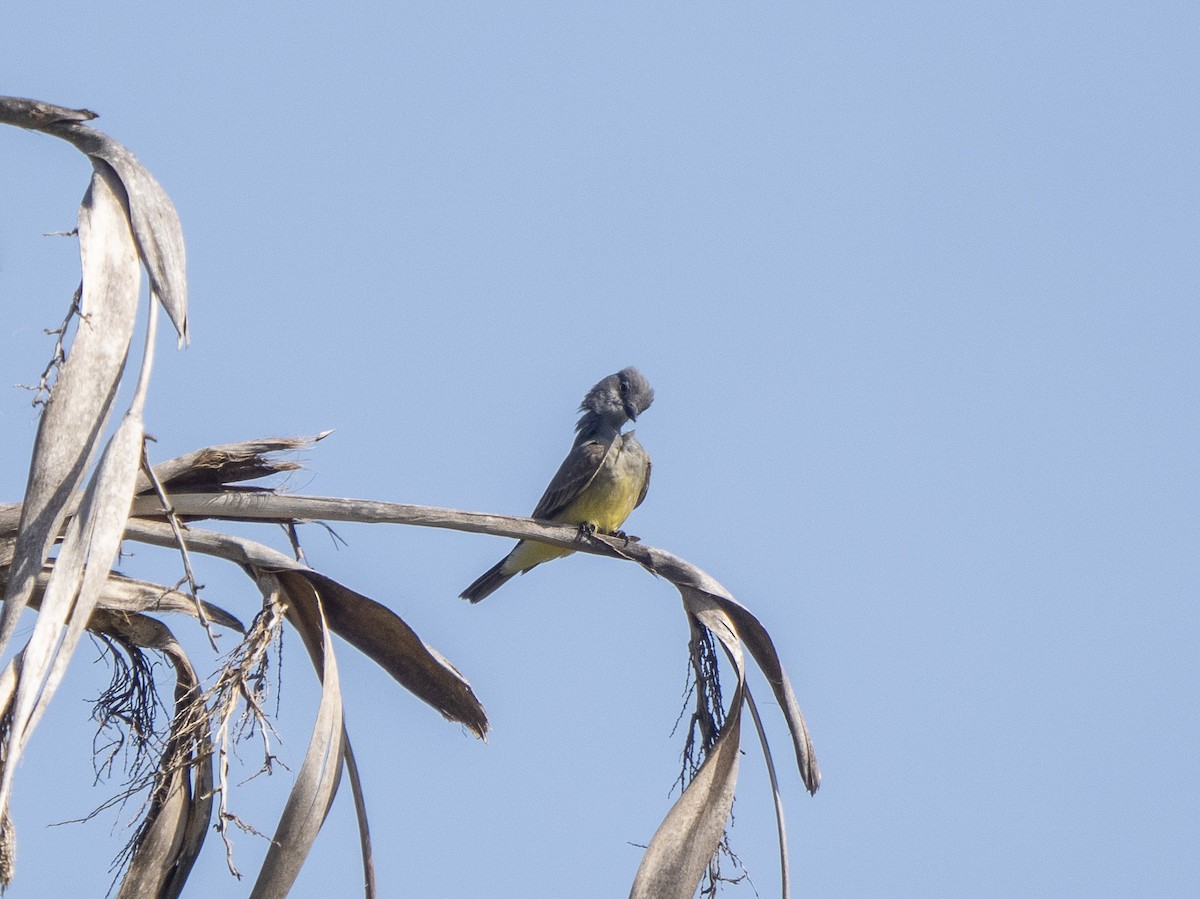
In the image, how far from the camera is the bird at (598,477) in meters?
8.79

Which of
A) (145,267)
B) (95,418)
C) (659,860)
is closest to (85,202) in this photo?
(145,267)

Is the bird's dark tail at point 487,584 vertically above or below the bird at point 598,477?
below

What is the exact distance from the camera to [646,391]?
9.09 metres

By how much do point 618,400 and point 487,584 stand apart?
54.6 inches

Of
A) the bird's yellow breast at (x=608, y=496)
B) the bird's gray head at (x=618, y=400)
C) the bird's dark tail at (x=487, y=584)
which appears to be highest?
the bird's gray head at (x=618, y=400)

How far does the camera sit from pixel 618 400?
30.2ft

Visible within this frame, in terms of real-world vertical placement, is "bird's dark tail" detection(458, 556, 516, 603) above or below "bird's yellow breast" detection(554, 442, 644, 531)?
below

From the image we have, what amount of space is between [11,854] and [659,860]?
1656mm

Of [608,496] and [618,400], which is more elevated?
[618,400]

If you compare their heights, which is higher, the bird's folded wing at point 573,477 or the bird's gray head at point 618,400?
the bird's gray head at point 618,400

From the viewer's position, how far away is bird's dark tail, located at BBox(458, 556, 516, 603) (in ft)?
29.4

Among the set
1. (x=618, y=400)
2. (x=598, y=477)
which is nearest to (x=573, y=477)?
(x=598, y=477)

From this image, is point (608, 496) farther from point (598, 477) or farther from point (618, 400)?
point (618, 400)

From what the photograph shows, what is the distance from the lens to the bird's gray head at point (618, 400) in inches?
357
